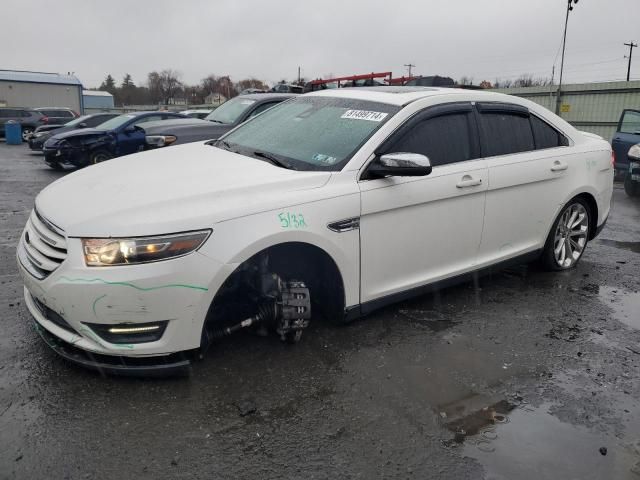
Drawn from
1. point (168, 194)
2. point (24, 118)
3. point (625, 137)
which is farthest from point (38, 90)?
point (168, 194)

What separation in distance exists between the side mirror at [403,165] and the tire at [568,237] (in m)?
2.12

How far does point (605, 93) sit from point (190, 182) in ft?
61.2

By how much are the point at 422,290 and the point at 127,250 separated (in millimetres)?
2146

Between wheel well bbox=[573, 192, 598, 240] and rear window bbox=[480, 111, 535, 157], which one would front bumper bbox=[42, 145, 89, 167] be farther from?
wheel well bbox=[573, 192, 598, 240]

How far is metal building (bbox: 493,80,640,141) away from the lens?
1731 centimetres

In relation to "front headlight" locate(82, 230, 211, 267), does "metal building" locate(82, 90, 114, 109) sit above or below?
above

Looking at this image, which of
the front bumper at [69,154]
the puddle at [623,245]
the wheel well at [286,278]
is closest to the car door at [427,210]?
the wheel well at [286,278]

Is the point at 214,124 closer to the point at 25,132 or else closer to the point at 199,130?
the point at 199,130

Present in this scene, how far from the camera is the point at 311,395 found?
3002mm

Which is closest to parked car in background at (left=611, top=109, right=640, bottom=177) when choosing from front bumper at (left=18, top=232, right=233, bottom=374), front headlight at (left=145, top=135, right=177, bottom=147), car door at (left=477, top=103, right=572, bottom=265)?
car door at (left=477, top=103, right=572, bottom=265)

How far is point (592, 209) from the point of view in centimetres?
524

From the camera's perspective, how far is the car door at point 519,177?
4270 mm

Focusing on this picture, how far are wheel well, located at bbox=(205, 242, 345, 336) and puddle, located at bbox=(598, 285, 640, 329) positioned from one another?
94.2 inches

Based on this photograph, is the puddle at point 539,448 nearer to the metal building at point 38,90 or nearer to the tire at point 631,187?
the tire at point 631,187
